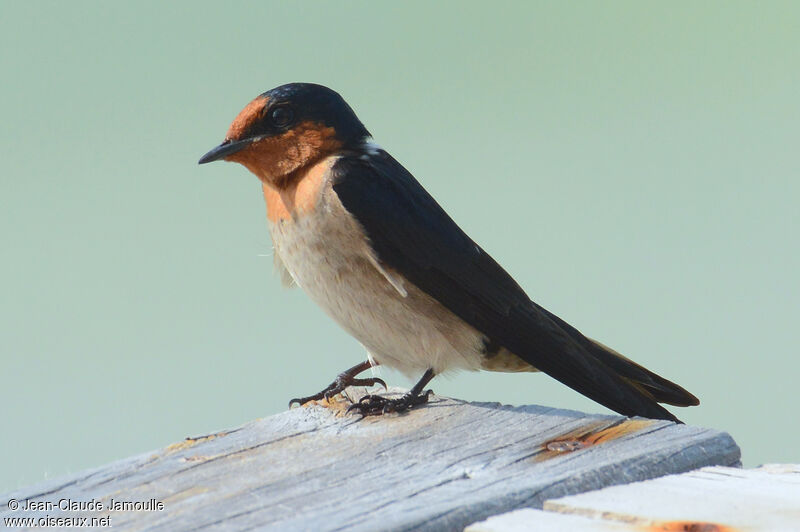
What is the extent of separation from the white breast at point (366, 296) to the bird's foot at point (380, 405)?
29 cm

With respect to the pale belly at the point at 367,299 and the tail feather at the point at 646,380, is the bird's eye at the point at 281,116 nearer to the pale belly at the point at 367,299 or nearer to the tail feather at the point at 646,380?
the pale belly at the point at 367,299

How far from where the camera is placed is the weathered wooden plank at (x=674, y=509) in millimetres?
1779

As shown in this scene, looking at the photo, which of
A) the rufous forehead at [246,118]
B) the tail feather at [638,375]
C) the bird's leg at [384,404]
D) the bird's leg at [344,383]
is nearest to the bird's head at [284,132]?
the rufous forehead at [246,118]

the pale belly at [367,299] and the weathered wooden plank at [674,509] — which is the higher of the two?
the pale belly at [367,299]

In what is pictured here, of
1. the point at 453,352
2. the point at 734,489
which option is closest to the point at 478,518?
the point at 734,489

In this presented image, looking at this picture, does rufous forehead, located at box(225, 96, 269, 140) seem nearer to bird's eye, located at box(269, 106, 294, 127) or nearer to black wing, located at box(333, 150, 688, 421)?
bird's eye, located at box(269, 106, 294, 127)

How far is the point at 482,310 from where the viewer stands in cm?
335

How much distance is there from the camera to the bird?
3.28 meters

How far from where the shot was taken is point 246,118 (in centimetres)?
343

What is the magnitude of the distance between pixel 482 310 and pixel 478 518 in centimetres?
146

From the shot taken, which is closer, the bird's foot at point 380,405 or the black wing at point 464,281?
the bird's foot at point 380,405

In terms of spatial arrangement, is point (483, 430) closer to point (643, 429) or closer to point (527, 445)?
point (527, 445)

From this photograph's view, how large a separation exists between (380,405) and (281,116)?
3.34 feet

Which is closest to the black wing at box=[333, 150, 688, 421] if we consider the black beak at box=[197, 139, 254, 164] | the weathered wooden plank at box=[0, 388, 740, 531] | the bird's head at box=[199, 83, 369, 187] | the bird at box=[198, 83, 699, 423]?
the bird at box=[198, 83, 699, 423]
